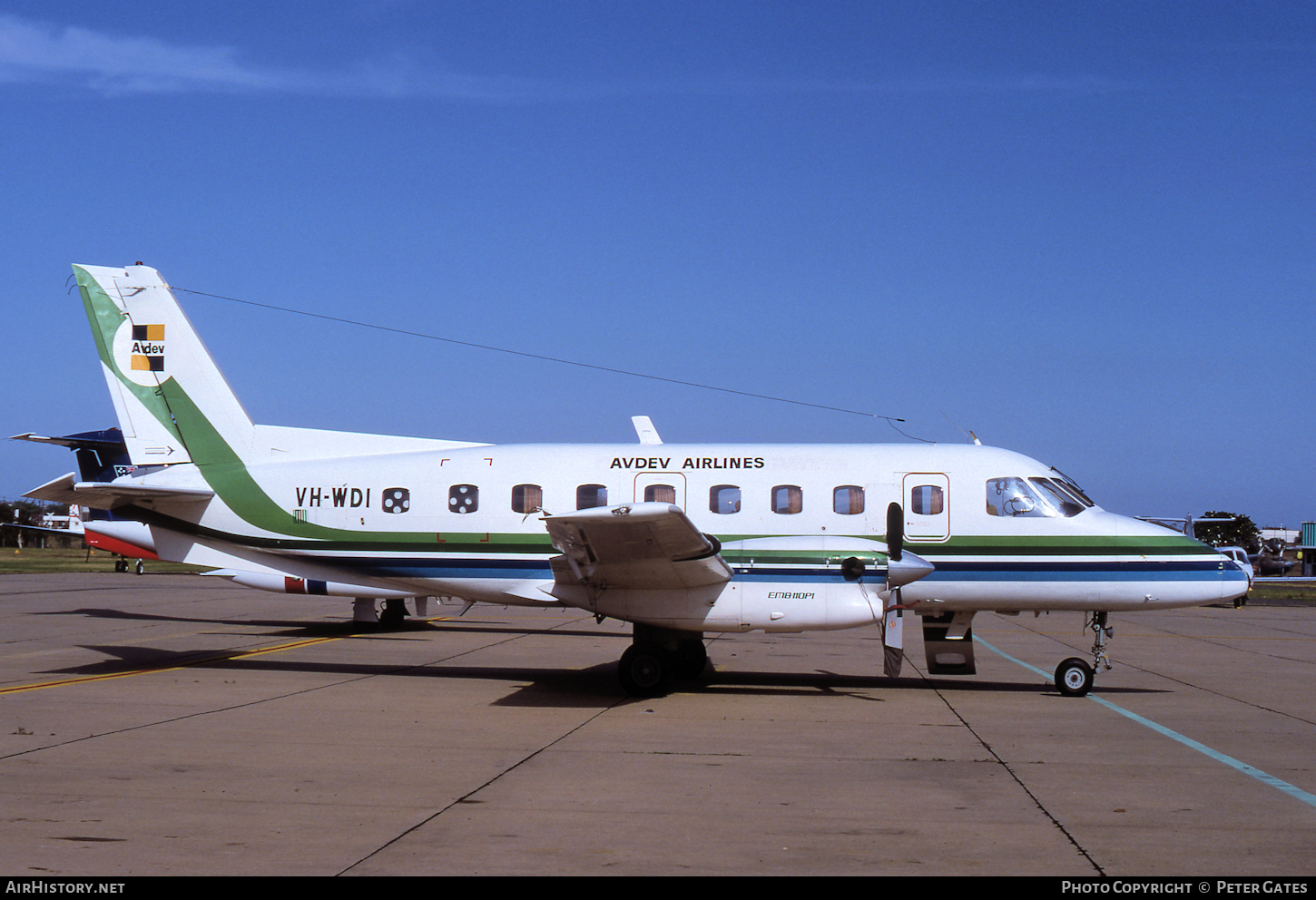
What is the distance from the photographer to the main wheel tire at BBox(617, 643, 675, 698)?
12.1 meters

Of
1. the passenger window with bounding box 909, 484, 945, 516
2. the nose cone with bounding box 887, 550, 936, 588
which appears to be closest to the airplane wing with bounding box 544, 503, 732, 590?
the nose cone with bounding box 887, 550, 936, 588

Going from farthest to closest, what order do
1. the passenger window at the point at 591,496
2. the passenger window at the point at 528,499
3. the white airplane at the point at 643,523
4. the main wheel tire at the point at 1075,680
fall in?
the passenger window at the point at 528,499 < the passenger window at the point at 591,496 < the main wheel tire at the point at 1075,680 < the white airplane at the point at 643,523

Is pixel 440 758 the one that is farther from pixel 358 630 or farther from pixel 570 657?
pixel 358 630

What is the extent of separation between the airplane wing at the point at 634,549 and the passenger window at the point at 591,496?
1266mm

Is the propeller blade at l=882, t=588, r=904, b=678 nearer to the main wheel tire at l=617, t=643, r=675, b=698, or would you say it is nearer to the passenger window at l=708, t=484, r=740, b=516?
the passenger window at l=708, t=484, r=740, b=516

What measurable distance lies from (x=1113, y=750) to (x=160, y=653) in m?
13.3

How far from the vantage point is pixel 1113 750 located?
30.4ft

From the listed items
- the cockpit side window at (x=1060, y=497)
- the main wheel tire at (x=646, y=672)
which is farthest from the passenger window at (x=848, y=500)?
the main wheel tire at (x=646, y=672)

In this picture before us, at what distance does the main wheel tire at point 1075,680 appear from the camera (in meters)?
12.6

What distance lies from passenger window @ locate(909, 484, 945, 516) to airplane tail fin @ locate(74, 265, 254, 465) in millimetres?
9152

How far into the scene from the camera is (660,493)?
43.2 feet

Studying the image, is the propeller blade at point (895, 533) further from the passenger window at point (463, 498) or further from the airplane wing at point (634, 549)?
the passenger window at point (463, 498)
